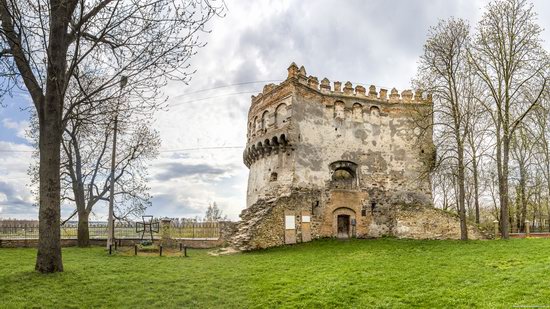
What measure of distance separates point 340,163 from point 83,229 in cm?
1561

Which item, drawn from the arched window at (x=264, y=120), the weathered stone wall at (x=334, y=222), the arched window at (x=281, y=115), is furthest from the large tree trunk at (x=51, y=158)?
the arched window at (x=264, y=120)

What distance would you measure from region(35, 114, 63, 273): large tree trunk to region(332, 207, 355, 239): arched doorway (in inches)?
642

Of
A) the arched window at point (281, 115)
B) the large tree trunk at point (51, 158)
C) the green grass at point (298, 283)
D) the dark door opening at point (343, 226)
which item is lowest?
the green grass at point (298, 283)

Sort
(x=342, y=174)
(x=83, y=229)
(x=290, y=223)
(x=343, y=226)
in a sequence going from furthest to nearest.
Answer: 1. (x=342, y=174)
2. (x=343, y=226)
3. (x=83, y=229)
4. (x=290, y=223)

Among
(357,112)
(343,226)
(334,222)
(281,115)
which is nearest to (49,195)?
(281,115)

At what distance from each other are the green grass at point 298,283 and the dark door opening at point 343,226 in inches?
364

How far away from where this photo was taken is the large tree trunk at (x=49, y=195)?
37.5ft

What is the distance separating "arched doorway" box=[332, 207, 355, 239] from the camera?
24.9 metres

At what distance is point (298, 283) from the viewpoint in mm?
11609

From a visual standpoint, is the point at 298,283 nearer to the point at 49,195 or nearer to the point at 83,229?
the point at 49,195

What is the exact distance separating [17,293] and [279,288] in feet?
19.8

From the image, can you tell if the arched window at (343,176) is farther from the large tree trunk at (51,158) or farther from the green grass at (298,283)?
→ the large tree trunk at (51,158)

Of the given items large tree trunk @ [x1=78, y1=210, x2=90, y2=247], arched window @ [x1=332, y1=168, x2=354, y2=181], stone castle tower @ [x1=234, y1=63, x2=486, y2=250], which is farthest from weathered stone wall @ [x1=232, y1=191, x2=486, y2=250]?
large tree trunk @ [x1=78, y1=210, x2=90, y2=247]

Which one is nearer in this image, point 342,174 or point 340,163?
point 340,163
